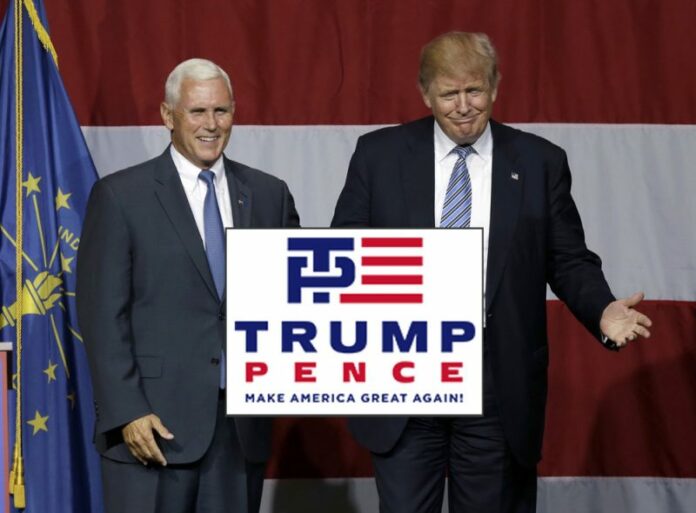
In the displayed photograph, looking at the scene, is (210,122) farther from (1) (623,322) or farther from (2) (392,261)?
(1) (623,322)

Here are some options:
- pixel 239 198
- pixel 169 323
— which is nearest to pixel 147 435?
pixel 169 323

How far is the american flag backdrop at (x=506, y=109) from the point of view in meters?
3.49

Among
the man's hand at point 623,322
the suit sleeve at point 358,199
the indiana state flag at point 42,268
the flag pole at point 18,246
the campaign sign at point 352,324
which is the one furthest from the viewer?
the indiana state flag at point 42,268

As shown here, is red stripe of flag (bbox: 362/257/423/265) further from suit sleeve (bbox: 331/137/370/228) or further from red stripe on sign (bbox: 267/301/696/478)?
red stripe on sign (bbox: 267/301/696/478)

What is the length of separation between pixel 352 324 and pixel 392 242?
157mm

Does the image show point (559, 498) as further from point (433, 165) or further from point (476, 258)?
point (476, 258)

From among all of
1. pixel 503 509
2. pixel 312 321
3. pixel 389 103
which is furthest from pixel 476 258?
pixel 389 103

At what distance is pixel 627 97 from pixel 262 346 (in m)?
1.86

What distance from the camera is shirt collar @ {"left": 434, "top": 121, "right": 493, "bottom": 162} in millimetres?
2506

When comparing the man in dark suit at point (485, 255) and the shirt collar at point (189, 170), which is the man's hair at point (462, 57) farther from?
the shirt collar at point (189, 170)

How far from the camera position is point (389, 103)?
138 inches

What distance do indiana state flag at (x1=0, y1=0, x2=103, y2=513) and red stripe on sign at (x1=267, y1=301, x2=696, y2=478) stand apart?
0.68 m

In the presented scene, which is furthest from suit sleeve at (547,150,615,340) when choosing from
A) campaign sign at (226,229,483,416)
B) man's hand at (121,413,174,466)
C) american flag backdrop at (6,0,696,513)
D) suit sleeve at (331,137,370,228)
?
american flag backdrop at (6,0,696,513)

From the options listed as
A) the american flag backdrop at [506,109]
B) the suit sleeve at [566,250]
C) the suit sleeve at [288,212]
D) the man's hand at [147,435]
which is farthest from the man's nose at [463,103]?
the american flag backdrop at [506,109]
